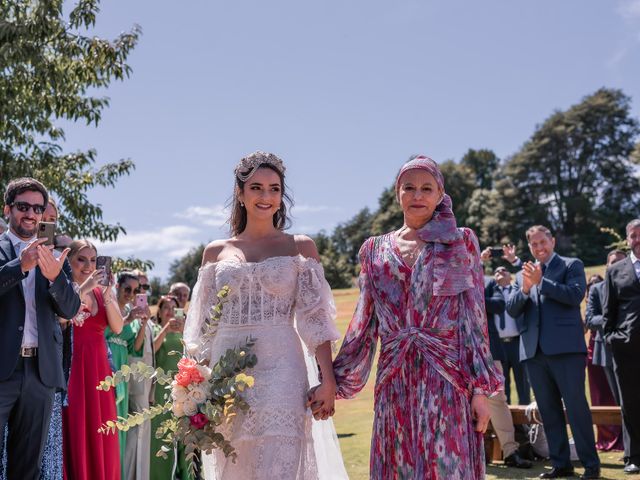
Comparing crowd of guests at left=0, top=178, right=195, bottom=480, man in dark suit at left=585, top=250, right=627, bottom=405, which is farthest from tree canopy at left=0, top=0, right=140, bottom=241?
man in dark suit at left=585, top=250, right=627, bottom=405

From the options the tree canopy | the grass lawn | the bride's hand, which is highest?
the tree canopy

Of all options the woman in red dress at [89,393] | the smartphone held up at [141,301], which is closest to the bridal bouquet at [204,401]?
the woman in red dress at [89,393]

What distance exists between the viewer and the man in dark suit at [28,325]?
5480mm

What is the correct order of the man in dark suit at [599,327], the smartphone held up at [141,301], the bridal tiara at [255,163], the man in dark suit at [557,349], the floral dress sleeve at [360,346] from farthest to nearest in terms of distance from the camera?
1. the man in dark suit at [599,327]
2. the man in dark suit at [557,349]
3. the smartphone held up at [141,301]
4. the bridal tiara at [255,163]
5. the floral dress sleeve at [360,346]

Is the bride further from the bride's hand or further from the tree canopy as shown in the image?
the tree canopy

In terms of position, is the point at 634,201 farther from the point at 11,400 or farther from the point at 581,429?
the point at 11,400

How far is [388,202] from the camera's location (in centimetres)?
8069

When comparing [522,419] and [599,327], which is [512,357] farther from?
[522,419]

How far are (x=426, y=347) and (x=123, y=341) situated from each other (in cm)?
522

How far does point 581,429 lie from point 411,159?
5458 mm

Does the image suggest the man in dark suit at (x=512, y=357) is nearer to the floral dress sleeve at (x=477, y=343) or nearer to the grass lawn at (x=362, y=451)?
the grass lawn at (x=362, y=451)

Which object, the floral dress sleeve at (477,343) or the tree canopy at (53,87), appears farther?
the tree canopy at (53,87)

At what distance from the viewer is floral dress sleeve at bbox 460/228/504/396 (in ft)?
14.6

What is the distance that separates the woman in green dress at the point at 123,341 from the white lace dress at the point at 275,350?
3477 millimetres
